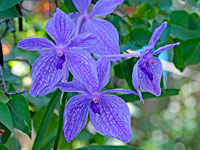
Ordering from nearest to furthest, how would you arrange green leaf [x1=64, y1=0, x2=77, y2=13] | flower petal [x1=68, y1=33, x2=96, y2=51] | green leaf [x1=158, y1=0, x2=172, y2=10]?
flower petal [x1=68, y1=33, x2=96, y2=51] < green leaf [x1=64, y1=0, x2=77, y2=13] < green leaf [x1=158, y1=0, x2=172, y2=10]

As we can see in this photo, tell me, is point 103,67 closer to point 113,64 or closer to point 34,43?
point 34,43

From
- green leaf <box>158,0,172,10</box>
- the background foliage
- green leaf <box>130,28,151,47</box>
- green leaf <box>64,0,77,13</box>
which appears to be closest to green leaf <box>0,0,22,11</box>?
the background foliage

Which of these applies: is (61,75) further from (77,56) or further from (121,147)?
(121,147)

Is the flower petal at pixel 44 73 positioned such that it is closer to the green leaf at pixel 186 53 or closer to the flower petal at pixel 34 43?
the flower petal at pixel 34 43

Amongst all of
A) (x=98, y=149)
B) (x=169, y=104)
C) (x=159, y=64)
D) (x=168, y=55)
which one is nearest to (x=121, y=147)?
(x=98, y=149)

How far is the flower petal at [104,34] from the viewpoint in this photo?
461mm

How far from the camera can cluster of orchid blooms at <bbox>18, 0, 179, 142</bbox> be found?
0.39 meters

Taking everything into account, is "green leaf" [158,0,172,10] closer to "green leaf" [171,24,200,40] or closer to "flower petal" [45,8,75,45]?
"green leaf" [171,24,200,40]

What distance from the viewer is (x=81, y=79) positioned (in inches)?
15.6

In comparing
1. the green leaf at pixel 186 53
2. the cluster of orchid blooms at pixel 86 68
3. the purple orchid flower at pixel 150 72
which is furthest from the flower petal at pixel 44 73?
the green leaf at pixel 186 53

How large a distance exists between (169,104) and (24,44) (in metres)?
2.33

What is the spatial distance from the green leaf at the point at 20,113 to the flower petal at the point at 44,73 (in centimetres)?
5

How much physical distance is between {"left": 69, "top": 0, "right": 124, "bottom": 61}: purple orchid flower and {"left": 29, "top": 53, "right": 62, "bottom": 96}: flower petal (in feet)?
0.18

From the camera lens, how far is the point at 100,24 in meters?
0.48
